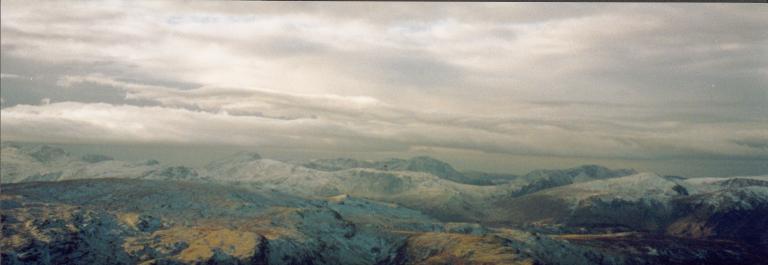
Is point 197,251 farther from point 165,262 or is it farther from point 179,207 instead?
point 179,207

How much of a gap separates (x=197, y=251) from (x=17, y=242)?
2794 centimetres

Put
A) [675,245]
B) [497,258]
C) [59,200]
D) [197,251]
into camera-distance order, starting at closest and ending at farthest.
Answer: [197,251] < [497,258] < [59,200] < [675,245]

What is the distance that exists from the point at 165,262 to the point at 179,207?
46.6m

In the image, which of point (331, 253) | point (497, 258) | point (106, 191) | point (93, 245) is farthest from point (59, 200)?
point (497, 258)

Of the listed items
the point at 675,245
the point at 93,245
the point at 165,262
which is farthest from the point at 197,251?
the point at 675,245

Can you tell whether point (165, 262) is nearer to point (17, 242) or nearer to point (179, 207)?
point (17, 242)

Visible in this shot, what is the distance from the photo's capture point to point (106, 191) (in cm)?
13750

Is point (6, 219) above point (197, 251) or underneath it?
above

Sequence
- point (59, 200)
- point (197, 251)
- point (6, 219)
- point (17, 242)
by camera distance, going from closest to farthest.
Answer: point (17, 242)
point (6, 219)
point (197, 251)
point (59, 200)

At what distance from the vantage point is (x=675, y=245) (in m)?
180

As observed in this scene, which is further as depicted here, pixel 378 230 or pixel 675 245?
pixel 675 245

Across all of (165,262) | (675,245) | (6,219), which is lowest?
(675,245)

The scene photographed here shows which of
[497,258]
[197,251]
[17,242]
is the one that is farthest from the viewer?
[497,258]

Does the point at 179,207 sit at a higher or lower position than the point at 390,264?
higher
